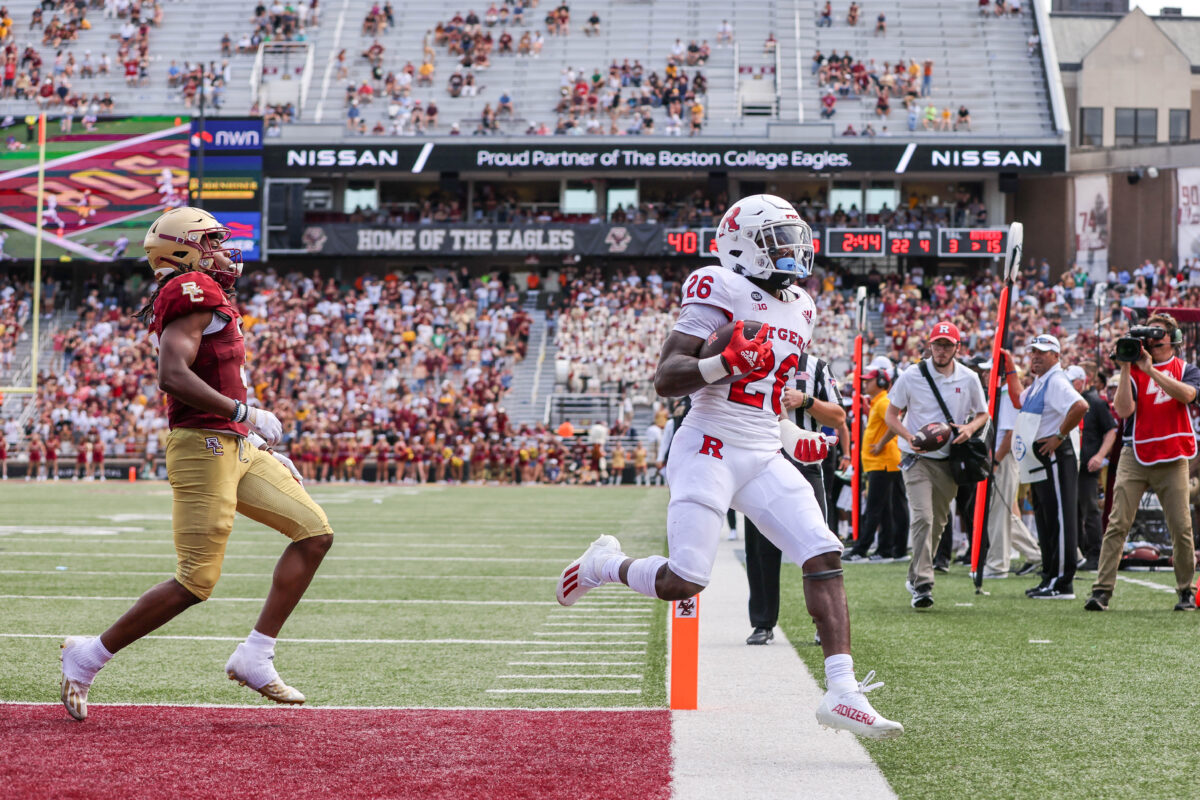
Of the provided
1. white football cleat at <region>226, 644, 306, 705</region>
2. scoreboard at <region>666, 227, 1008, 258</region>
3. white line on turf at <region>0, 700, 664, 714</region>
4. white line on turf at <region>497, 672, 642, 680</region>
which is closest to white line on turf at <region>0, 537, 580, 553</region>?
white line on turf at <region>497, 672, 642, 680</region>

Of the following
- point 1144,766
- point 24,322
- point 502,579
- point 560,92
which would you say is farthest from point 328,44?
point 1144,766

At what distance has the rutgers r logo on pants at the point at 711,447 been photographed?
4.91 metres

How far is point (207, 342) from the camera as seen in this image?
5121 millimetres

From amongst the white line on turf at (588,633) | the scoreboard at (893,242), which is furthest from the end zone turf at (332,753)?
the scoreboard at (893,242)

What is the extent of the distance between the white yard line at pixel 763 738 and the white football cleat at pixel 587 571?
2.18ft

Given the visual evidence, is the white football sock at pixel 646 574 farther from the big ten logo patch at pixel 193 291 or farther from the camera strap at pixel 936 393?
the camera strap at pixel 936 393

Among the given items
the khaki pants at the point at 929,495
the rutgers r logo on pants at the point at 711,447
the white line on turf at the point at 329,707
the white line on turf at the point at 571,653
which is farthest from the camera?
the khaki pants at the point at 929,495

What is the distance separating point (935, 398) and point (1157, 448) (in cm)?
143

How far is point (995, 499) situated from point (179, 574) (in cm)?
805

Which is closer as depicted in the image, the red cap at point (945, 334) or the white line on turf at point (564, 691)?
the white line on turf at point (564, 691)

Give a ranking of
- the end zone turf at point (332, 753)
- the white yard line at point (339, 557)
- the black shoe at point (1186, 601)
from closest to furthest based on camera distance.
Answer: the end zone turf at point (332, 753) → the black shoe at point (1186, 601) → the white yard line at point (339, 557)

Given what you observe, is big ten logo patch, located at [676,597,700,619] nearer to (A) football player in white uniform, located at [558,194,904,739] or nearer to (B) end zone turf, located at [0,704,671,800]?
(A) football player in white uniform, located at [558,194,904,739]

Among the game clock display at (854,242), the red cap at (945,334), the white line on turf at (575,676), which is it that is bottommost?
the white line on turf at (575,676)

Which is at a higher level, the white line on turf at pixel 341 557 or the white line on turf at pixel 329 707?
the white line on turf at pixel 329 707
